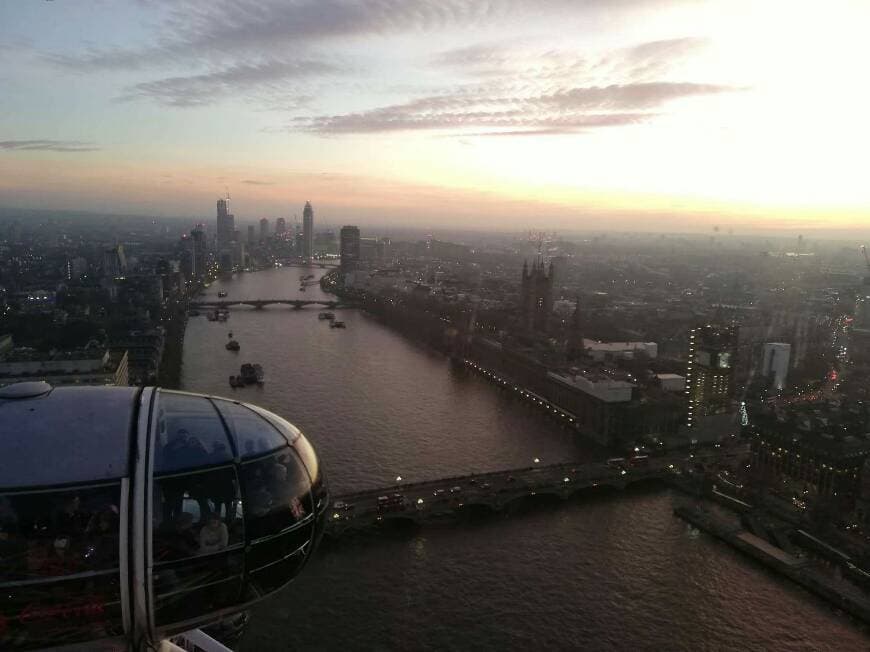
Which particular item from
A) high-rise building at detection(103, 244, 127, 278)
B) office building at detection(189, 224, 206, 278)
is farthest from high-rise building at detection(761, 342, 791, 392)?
office building at detection(189, 224, 206, 278)

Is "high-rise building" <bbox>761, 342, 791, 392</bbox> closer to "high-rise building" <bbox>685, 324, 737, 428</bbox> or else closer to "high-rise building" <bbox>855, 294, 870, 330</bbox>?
"high-rise building" <bbox>685, 324, 737, 428</bbox>

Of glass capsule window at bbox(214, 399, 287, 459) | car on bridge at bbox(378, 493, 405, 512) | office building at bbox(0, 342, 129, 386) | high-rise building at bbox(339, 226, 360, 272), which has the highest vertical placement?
glass capsule window at bbox(214, 399, 287, 459)

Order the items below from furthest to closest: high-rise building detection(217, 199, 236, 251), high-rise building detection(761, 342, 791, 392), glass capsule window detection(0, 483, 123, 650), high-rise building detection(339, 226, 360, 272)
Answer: high-rise building detection(217, 199, 236, 251)
high-rise building detection(339, 226, 360, 272)
high-rise building detection(761, 342, 791, 392)
glass capsule window detection(0, 483, 123, 650)

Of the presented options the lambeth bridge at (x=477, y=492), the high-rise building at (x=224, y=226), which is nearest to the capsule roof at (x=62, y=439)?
the lambeth bridge at (x=477, y=492)

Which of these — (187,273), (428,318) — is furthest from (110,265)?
(428,318)

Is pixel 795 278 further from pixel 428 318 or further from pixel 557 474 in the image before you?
pixel 557 474

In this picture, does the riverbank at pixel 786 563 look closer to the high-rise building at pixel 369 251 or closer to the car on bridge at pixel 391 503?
the car on bridge at pixel 391 503
